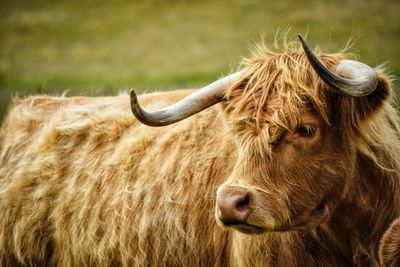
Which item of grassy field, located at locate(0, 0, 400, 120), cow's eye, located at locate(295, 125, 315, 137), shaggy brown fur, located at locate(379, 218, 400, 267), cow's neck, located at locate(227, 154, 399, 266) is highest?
grassy field, located at locate(0, 0, 400, 120)

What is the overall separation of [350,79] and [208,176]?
4.54ft

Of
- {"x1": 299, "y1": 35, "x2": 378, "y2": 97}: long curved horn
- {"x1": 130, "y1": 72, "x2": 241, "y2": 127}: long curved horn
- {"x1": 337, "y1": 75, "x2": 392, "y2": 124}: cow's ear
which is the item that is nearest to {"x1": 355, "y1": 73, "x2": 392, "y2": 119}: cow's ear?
{"x1": 337, "y1": 75, "x2": 392, "y2": 124}: cow's ear

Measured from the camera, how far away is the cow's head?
172 inches

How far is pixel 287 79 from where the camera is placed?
15.1ft

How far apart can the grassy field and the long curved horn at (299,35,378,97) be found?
32.4m

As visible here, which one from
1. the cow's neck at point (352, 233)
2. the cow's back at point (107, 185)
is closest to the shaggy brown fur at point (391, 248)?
the cow's neck at point (352, 233)

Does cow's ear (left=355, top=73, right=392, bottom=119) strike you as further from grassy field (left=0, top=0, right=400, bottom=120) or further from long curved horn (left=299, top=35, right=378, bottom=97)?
grassy field (left=0, top=0, right=400, bottom=120)

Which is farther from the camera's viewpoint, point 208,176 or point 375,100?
point 208,176

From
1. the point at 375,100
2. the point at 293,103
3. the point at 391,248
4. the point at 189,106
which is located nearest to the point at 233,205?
the point at 293,103

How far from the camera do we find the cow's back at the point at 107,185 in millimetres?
5234

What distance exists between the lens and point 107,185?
5785 mm

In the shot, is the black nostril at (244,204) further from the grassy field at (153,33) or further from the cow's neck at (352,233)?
the grassy field at (153,33)

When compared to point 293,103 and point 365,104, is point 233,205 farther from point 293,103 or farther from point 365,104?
point 365,104

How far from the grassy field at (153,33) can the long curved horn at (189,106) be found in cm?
3172
